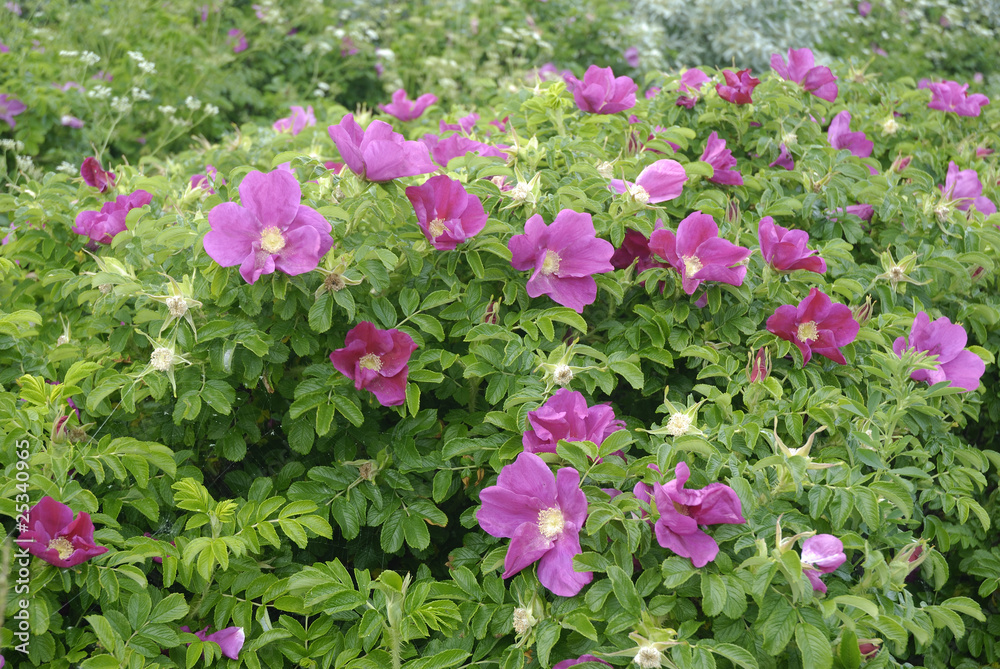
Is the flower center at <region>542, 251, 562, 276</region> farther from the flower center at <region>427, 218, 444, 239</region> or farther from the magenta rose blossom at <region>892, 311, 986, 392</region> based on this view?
the magenta rose blossom at <region>892, 311, 986, 392</region>

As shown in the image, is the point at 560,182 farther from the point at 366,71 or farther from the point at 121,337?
the point at 366,71

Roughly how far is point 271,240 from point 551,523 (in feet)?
2.02

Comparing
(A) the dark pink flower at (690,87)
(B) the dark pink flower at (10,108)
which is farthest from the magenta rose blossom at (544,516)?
(B) the dark pink flower at (10,108)

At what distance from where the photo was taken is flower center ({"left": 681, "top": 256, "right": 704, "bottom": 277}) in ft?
4.59

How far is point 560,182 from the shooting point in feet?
5.46

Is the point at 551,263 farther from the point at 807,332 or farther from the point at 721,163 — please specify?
the point at 721,163

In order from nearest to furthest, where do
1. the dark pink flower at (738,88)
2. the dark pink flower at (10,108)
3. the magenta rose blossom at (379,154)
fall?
the magenta rose blossom at (379,154) < the dark pink flower at (738,88) < the dark pink flower at (10,108)

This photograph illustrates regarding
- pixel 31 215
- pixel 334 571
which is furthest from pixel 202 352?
pixel 31 215

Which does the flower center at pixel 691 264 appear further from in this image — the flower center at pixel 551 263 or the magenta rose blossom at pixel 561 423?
the magenta rose blossom at pixel 561 423

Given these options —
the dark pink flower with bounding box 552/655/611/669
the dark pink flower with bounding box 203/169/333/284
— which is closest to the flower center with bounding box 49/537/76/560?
the dark pink flower with bounding box 203/169/333/284

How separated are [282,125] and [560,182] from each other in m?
1.20

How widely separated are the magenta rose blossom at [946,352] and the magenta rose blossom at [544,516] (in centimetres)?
76

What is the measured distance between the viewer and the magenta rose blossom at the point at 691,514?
1.07 metres

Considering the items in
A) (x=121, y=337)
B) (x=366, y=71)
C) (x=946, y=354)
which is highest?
(x=946, y=354)
